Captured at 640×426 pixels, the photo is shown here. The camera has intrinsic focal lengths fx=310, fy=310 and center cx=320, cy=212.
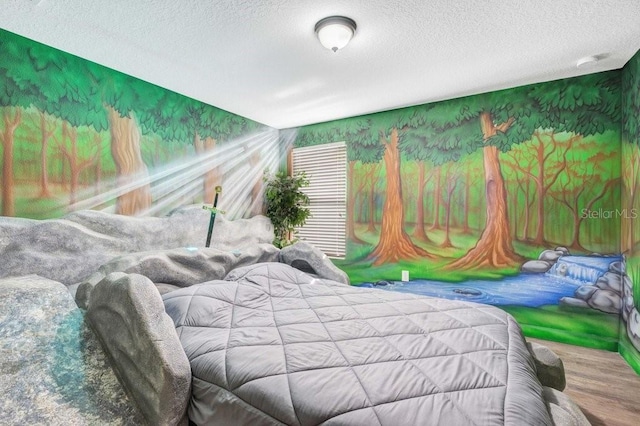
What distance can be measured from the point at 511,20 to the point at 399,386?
2.18m

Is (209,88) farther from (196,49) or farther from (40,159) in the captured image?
(40,159)

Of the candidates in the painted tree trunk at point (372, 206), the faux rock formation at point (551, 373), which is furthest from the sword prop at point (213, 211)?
the faux rock formation at point (551, 373)

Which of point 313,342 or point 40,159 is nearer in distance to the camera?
point 313,342

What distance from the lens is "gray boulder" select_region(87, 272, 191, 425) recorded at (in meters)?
1.29

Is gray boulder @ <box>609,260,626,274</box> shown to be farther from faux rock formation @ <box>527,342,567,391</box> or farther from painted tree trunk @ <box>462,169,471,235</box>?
faux rock formation @ <box>527,342,567,391</box>

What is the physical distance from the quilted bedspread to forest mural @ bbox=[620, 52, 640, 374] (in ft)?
4.49

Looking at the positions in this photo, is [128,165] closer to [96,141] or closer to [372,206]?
[96,141]

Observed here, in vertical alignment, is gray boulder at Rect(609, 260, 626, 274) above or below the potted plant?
below

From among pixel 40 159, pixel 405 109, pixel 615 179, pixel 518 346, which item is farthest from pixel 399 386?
pixel 405 109

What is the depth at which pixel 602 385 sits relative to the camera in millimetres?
2129

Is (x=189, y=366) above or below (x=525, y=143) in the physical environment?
below

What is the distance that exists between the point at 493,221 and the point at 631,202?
3.25 ft

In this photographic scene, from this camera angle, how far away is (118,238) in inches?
93.0

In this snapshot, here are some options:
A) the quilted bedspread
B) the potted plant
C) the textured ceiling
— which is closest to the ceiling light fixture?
the textured ceiling
